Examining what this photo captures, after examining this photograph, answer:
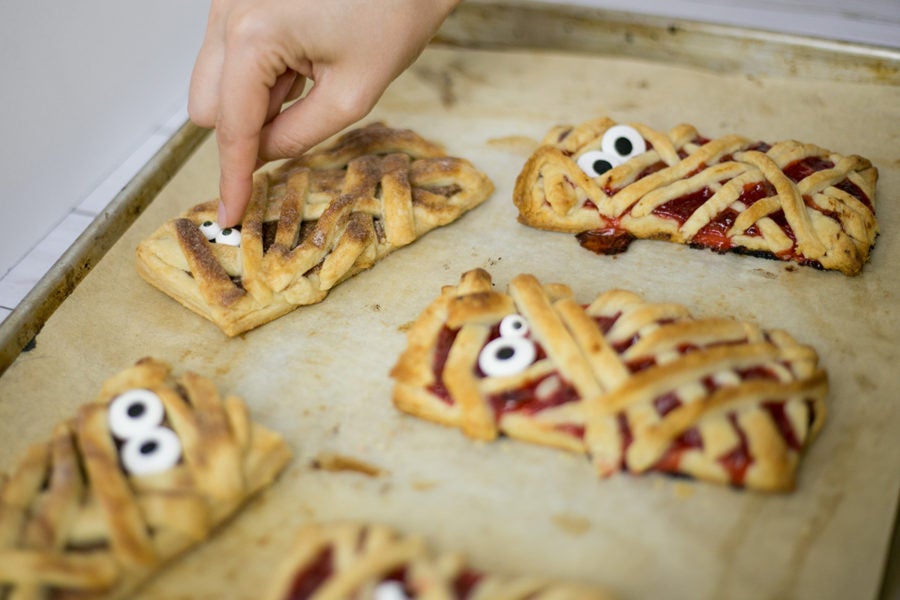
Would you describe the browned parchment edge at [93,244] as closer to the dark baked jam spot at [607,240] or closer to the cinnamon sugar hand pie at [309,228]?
the cinnamon sugar hand pie at [309,228]

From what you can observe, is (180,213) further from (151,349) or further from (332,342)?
(332,342)

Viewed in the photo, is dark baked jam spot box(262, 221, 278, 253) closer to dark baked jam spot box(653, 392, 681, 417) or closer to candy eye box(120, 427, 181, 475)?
candy eye box(120, 427, 181, 475)

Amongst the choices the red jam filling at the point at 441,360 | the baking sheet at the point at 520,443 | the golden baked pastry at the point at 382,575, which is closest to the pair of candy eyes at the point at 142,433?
the baking sheet at the point at 520,443

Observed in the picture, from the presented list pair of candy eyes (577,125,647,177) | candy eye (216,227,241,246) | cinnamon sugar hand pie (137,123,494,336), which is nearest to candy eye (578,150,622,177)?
pair of candy eyes (577,125,647,177)

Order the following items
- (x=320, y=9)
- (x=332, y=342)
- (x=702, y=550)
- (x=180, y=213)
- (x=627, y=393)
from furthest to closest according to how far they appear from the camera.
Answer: (x=180, y=213) < (x=332, y=342) < (x=320, y=9) < (x=627, y=393) < (x=702, y=550)

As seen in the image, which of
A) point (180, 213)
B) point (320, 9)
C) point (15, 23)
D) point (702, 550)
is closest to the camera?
point (702, 550)

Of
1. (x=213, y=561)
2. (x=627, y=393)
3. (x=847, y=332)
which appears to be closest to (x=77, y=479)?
(x=213, y=561)
